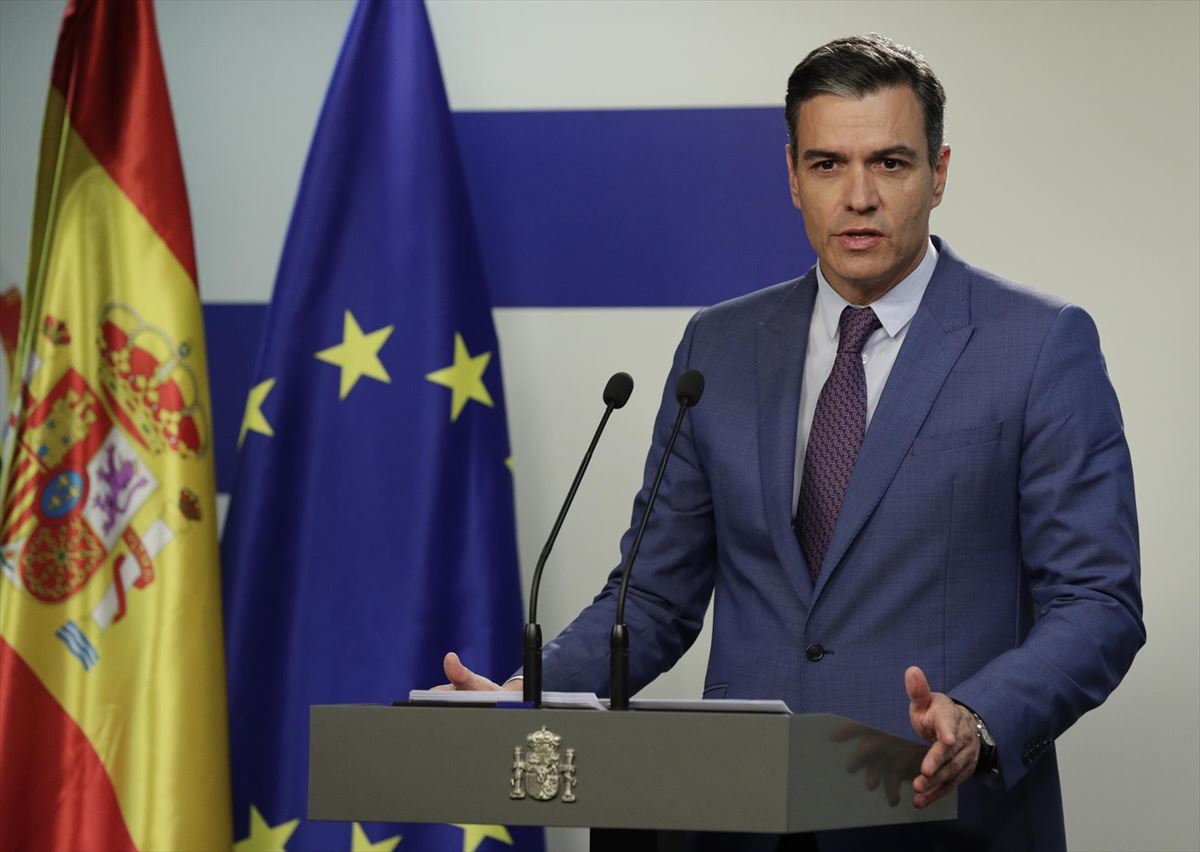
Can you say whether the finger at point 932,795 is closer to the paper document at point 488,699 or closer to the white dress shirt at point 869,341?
the paper document at point 488,699

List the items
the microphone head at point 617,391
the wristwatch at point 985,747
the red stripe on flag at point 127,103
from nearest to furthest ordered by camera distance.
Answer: the wristwatch at point 985,747 < the microphone head at point 617,391 < the red stripe on flag at point 127,103

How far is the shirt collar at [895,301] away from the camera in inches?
87.1

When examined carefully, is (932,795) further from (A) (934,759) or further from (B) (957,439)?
(B) (957,439)

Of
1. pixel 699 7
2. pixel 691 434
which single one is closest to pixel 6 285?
pixel 699 7

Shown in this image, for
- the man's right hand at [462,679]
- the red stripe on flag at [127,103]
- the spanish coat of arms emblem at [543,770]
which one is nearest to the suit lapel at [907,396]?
the man's right hand at [462,679]

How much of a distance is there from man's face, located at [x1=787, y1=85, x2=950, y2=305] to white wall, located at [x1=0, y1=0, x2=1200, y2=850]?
3.65 ft

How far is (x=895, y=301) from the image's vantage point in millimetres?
2227

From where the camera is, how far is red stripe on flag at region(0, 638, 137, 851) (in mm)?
2963

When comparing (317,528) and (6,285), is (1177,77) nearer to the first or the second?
(317,528)

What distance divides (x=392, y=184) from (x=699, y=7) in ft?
2.58

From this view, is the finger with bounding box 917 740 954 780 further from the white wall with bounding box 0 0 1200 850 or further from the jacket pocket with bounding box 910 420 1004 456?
the white wall with bounding box 0 0 1200 850

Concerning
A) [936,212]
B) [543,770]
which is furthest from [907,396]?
[936,212]

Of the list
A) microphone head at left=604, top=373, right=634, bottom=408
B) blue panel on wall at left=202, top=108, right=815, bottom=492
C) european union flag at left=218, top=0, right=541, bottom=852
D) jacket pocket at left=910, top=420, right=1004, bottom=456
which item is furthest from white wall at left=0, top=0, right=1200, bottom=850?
microphone head at left=604, top=373, right=634, bottom=408

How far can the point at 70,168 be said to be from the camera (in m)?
3.07
